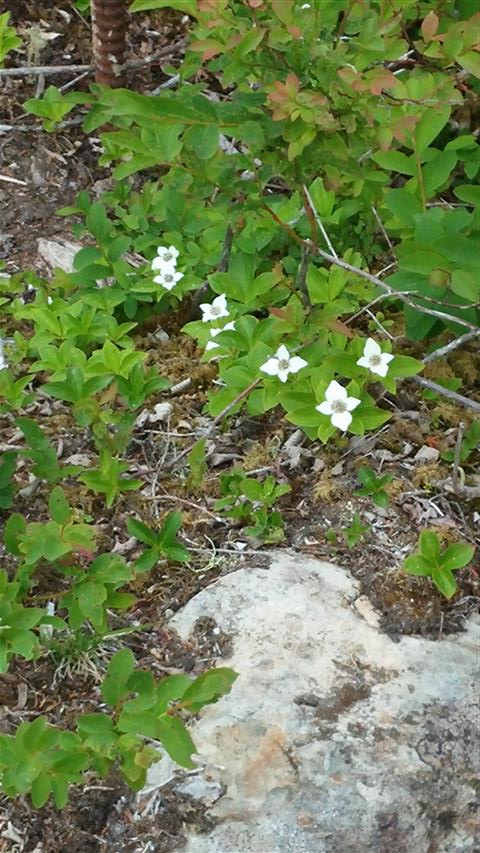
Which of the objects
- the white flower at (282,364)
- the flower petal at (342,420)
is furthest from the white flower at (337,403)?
the white flower at (282,364)

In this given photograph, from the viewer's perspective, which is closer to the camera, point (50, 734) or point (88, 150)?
point (50, 734)

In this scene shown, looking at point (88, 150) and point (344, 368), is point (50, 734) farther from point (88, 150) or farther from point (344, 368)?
point (88, 150)

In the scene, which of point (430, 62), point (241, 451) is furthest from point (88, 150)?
point (241, 451)

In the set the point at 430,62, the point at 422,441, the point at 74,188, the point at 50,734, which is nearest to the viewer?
the point at 50,734

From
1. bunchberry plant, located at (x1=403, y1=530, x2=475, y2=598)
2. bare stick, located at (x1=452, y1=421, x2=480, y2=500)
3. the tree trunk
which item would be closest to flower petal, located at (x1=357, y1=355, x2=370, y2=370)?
bare stick, located at (x1=452, y1=421, x2=480, y2=500)

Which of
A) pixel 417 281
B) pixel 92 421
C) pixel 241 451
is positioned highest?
pixel 417 281

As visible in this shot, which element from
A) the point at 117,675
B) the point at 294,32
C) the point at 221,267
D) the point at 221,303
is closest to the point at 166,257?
the point at 221,267

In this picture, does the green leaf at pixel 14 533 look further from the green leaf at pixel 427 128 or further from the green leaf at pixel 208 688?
the green leaf at pixel 427 128
